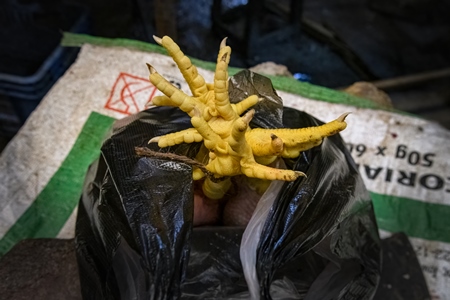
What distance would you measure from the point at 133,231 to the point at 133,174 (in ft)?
0.25

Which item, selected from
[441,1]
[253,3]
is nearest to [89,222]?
[253,3]

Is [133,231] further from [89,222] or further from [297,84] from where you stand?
[297,84]

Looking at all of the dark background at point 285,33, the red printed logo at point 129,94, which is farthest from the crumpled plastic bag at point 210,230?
the dark background at point 285,33

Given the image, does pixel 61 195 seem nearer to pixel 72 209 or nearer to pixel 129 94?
pixel 72 209

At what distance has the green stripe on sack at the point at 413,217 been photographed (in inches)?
38.4

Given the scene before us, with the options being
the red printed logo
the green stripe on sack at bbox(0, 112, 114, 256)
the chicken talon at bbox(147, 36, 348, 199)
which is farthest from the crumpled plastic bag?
the red printed logo

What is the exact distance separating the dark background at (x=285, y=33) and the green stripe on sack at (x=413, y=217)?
596mm

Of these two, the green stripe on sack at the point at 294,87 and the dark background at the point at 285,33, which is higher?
the dark background at the point at 285,33

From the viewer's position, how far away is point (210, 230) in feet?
2.30

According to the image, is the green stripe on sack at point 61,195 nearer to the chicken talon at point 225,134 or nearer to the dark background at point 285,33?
the dark background at point 285,33

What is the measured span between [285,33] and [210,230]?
1.23 metres

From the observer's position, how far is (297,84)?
113 centimetres

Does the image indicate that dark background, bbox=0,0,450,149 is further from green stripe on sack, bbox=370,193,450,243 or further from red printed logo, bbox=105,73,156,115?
green stripe on sack, bbox=370,193,450,243

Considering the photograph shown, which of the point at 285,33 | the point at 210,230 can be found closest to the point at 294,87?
the point at 210,230
